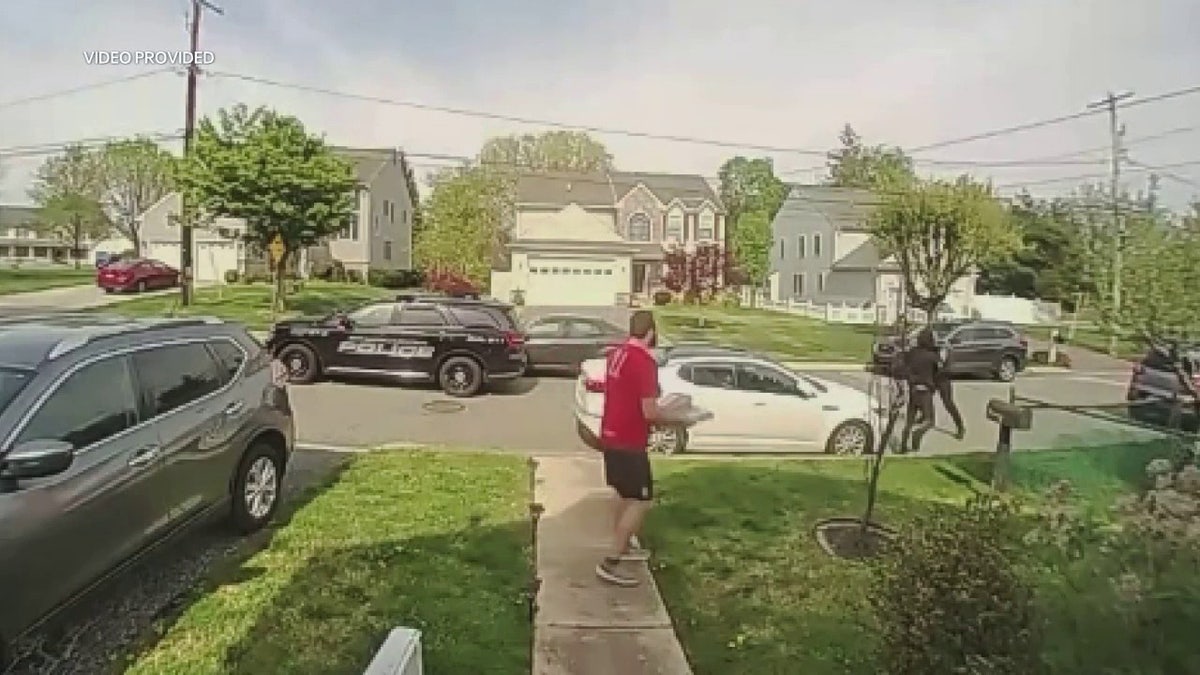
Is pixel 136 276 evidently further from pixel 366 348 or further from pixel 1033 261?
pixel 1033 261

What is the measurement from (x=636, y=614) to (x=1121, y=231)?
10.4 meters

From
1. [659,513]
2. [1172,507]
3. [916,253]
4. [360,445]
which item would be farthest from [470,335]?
[916,253]

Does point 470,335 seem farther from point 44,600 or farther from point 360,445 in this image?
point 44,600

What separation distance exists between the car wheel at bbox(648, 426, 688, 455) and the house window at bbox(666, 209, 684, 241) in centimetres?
4295

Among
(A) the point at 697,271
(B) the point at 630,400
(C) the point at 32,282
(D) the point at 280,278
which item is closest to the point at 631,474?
(B) the point at 630,400

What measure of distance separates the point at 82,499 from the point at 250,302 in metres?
30.2

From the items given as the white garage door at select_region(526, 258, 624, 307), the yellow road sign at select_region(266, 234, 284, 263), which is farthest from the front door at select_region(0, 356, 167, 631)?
the white garage door at select_region(526, 258, 624, 307)

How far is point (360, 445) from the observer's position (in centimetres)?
1228

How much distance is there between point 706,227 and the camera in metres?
55.8

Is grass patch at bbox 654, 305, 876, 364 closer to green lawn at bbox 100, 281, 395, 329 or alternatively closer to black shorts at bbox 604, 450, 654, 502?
green lawn at bbox 100, 281, 395, 329

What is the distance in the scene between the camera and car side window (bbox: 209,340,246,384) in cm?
702

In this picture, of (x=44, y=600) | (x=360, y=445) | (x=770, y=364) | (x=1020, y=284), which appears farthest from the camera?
(x=1020, y=284)

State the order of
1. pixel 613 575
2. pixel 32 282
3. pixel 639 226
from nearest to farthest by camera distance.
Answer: pixel 613 575
pixel 32 282
pixel 639 226

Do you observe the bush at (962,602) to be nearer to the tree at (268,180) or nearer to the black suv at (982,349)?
the black suv at (982,349)
